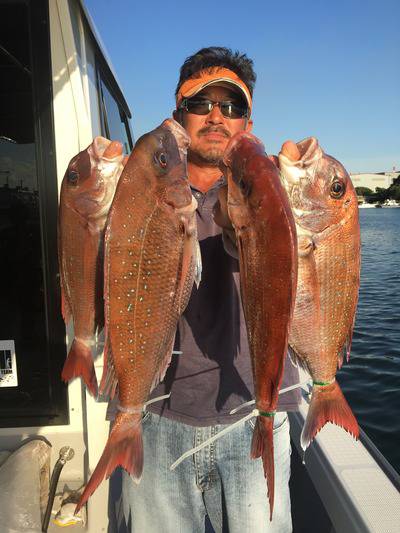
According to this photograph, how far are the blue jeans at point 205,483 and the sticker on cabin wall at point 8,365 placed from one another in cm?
123

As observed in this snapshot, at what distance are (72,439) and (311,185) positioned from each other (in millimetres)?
2608

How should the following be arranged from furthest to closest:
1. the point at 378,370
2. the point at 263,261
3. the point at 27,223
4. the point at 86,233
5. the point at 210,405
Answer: the point at 378,370, the point at 27,223, the point at 210,405, the point at 86,233, the point at 263,261

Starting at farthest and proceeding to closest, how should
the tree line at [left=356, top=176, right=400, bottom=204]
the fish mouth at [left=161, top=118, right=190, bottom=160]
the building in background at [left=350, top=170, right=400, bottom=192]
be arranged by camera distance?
1. the building in background at [left=350, top=170, right=400, bottom=192]
2. the tree line at [left=356, top=176, right=400, bottom=204]
3. the fish mouth at [left=161, top=118, right=190, bottom=160]

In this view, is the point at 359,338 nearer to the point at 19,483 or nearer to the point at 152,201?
the point at 19,483

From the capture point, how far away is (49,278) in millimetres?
2893

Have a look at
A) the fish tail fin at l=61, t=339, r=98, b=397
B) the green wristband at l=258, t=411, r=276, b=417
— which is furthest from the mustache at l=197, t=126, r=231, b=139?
the green wristband at l=258, t=411, r=276, b=417

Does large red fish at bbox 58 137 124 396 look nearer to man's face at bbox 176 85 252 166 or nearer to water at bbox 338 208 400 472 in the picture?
man's face at bbox 176 85 252 166

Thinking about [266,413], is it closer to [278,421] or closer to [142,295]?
[142,295]

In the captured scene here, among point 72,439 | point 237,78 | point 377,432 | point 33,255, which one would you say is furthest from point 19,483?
point 377,432

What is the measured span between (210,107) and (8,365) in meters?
2.27

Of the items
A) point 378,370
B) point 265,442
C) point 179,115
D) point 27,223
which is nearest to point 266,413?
point 265,442

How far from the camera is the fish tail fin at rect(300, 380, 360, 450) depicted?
6.06 feet

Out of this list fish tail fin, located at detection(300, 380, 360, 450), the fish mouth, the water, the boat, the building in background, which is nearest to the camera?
the fish mouth

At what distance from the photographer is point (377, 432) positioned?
6449 mm
